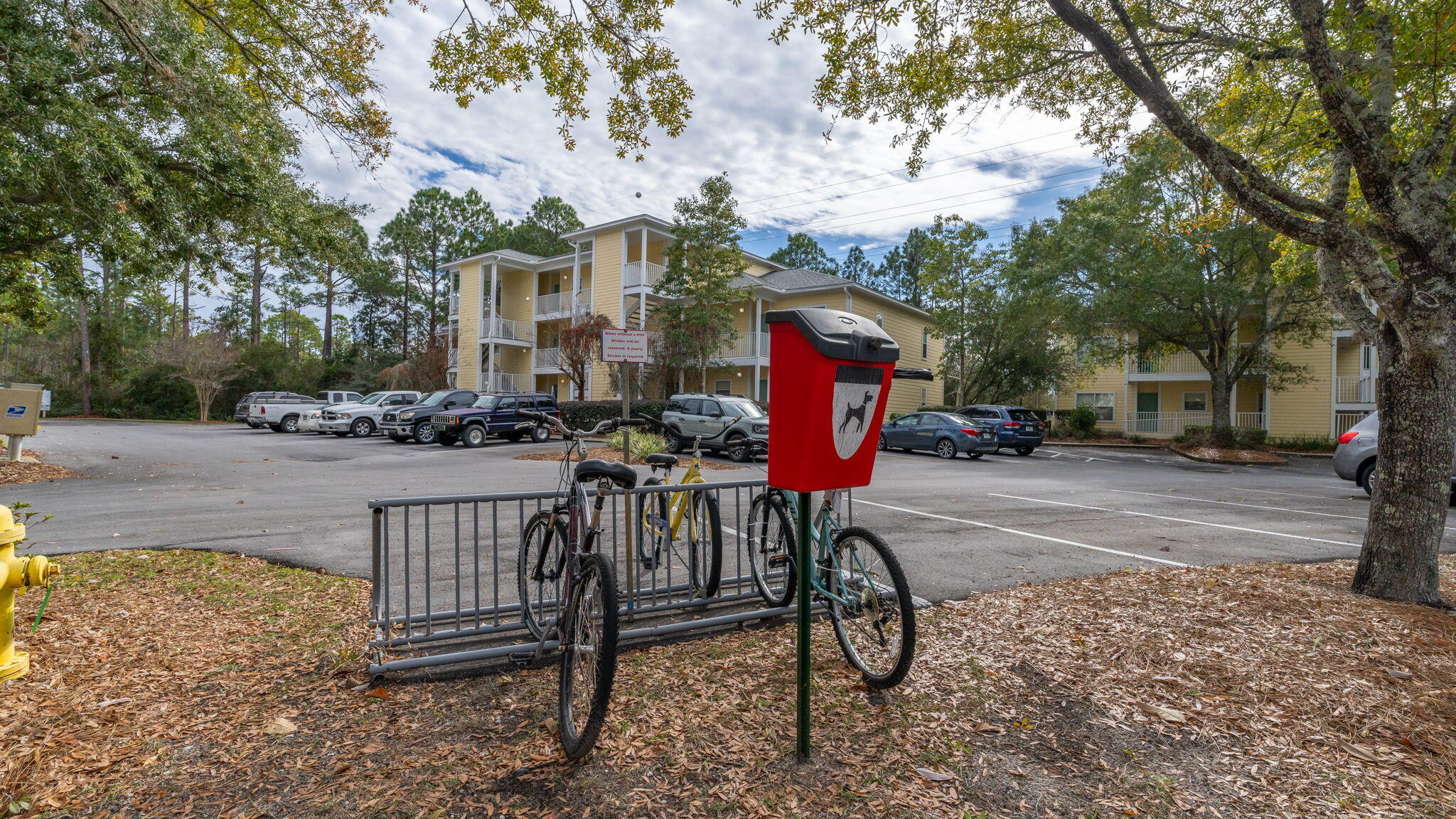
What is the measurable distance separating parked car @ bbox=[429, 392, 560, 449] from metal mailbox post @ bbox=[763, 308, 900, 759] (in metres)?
18.3

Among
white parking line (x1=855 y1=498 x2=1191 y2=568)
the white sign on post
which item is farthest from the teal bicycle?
the white sign on post

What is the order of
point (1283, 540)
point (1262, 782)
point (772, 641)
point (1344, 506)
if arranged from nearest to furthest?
point (1262, 782) < point (772, 641) < point (1283, 540) < point (1344, 506)

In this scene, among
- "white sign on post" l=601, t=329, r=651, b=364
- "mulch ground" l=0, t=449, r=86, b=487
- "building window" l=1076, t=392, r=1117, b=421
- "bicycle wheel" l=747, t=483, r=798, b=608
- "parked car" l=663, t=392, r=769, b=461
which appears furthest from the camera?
"building window" l=1076, t=392, r=1117, b=421

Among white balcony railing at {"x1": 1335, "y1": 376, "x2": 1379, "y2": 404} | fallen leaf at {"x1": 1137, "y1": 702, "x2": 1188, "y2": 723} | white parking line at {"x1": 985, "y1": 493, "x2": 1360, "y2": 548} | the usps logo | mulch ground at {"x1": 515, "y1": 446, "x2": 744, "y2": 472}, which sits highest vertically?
white balcony railing at {"x1": 1335, "y1": 376, "x2": 1379, "y2": 404}

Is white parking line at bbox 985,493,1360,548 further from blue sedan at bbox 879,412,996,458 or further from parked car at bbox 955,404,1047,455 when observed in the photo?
parked car at bbox 955,404,1047,455

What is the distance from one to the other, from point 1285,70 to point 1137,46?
269 centimetres

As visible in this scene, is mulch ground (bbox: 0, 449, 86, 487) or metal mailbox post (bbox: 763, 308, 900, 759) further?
mulch ground (bbox: 0, 449, 86, 487)

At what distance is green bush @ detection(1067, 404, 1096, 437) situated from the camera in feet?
101

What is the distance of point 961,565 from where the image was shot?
611cm

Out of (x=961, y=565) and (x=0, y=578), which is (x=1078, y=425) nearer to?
(x=961, y=565)

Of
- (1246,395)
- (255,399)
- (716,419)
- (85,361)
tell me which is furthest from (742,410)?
(85,361)

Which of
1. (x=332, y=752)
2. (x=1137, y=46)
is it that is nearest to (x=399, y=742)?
(x=332, y=752)

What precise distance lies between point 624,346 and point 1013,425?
48.5 ft

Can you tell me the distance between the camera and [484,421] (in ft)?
69.1
